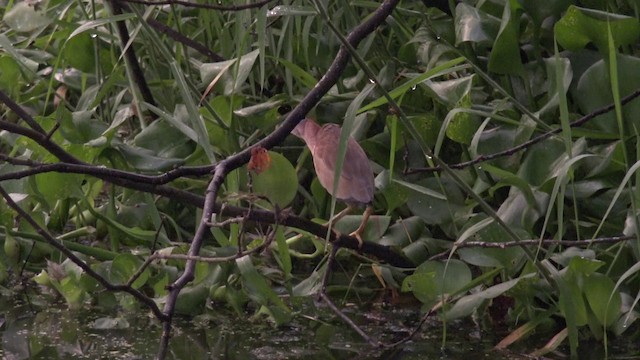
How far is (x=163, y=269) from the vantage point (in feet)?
8.75

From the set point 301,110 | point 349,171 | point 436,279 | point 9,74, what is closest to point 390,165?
point 349,171

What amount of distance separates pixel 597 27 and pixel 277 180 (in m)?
0.87

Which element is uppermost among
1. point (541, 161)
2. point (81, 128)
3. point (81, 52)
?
point (81, 52)

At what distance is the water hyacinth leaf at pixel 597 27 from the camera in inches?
101

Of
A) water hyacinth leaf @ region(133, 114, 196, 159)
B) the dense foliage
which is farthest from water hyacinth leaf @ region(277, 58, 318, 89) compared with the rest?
water hyacinth leaf @ region(133, 114, 196, 159)

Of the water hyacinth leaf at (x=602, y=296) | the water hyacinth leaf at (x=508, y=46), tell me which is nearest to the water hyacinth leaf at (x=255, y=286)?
the water hyacinth leaf at (x=602, y=296)

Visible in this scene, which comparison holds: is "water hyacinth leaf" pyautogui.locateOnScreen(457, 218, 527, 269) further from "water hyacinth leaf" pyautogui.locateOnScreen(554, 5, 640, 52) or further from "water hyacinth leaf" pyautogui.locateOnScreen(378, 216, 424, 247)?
"water hyacinth leaf" pyautogui.locateOnScreen(554, 5, 640, 52)

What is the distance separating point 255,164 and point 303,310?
0.74 m

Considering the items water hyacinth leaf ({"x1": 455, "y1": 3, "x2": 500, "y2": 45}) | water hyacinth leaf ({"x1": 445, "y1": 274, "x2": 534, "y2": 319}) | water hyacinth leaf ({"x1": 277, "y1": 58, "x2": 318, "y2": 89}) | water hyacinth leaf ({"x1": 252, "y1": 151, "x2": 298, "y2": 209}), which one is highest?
water hyacinth leaf ({"x1": 455, "y1": 3, "x2": 500, "y2": 45})

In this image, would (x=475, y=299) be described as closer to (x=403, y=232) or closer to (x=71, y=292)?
(x=403, y=232)

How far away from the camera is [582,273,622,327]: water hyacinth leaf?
2.29 metres

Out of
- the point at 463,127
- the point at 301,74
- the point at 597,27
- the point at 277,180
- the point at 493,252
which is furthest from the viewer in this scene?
the point at 301,74

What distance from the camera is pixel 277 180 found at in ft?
7.41

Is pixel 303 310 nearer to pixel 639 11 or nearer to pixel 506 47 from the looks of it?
pixel 506 47
